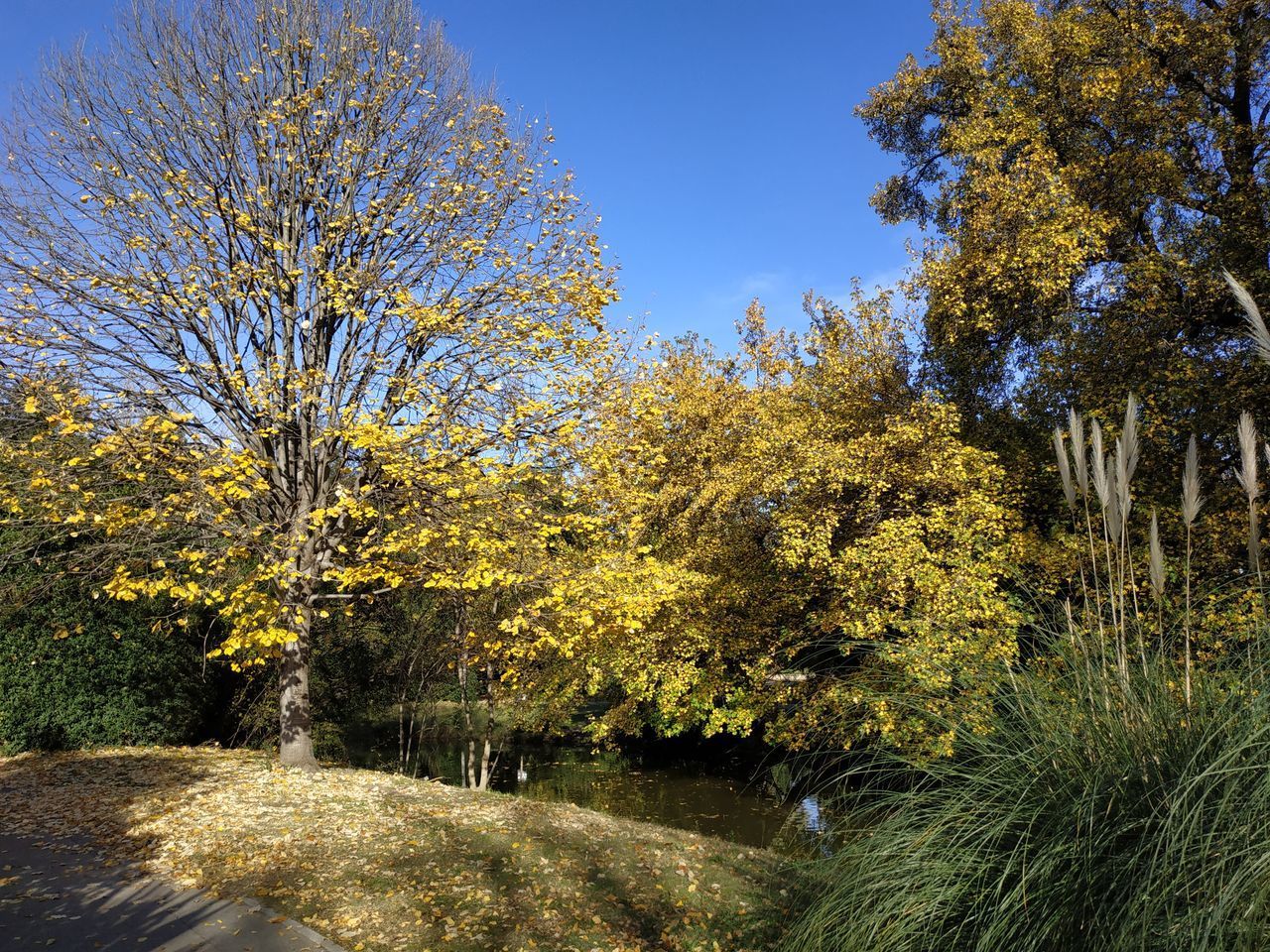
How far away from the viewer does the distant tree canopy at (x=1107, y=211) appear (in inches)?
412

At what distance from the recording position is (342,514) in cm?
853

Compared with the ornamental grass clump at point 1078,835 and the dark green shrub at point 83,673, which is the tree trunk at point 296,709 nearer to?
the dark green shrub at point 83,673

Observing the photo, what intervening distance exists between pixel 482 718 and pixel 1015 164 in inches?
762

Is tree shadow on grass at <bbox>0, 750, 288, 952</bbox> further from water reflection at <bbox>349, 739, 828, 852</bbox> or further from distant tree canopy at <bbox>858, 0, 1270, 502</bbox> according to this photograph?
distant tree canopy at <bbox>858, 0, 1270, 502</bbox>

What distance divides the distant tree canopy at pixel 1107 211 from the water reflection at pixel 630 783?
25.0ft

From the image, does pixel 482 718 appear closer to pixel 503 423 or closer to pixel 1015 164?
pixel 503 423

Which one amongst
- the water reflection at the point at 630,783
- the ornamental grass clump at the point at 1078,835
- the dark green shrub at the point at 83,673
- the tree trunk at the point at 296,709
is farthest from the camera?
the water reflection at the point at 630,783

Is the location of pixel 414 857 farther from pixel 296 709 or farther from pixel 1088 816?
pixel 1088 816

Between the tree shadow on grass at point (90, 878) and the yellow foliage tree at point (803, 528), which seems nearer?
the tree shadow on grass at point (90, 878)

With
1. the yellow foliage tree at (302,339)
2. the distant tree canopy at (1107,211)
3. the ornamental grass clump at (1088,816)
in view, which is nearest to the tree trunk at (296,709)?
the yellow foliage tree at (302,339)

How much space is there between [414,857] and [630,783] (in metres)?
11.3

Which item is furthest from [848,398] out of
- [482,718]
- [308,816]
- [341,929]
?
[482,718]

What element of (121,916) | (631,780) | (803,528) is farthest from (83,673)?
(631,780)

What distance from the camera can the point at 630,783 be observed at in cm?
1648
